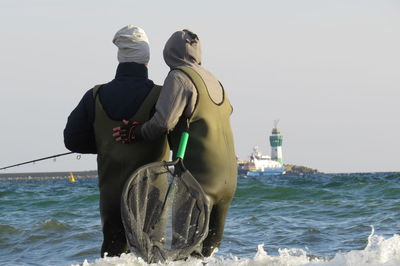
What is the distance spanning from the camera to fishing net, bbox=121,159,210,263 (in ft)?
13.9

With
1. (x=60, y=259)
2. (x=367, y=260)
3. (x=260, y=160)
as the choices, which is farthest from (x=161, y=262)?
(x=260, y=160)

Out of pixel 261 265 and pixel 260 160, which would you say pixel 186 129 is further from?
pixel 260 160

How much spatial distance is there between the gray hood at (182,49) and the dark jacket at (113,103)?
208 mm

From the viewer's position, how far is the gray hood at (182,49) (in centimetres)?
435

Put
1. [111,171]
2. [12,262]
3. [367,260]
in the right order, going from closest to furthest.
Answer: [367,260]
[111,171]
[12,262]

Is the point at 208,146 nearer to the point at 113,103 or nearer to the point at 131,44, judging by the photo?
the point at 113,103

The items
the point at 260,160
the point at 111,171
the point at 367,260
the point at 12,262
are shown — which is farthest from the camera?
the point at 260,160

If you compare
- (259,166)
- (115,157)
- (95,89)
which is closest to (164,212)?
(115,157)

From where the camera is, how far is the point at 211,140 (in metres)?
4.28

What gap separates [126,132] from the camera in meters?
4.33

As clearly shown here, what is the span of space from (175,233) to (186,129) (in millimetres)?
558

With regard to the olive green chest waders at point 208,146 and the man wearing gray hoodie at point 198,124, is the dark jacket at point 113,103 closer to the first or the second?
the man wearing gray hoodie at point 198,124

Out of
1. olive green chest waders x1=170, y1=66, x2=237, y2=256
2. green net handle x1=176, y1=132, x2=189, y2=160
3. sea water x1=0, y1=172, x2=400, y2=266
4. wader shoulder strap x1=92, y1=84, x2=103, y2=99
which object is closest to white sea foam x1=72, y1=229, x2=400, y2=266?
sea water x1=0, y1=172, x2=400, y2=266

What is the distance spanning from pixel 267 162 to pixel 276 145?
24.6 ft
